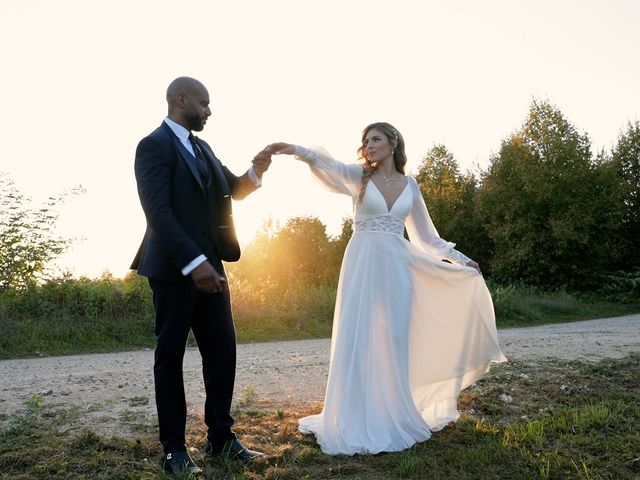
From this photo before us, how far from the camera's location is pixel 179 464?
4156 millimetres

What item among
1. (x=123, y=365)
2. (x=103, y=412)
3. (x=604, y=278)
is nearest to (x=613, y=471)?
(x=103, y=412)

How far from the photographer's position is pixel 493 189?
34.8 m

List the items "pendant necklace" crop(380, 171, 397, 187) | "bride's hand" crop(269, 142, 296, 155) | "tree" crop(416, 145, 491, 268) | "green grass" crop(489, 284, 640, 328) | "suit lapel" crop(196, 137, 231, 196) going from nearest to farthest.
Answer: "suit lapel" crop(196, 137, 231, 196) < "bride's hand" crop(269, 142, 296, 155) < "pendant necklace" crop(380, 171, 397, 187) < "green grass" crop(489, 284, 640, 328) < "tree" crop(416, 145, 491, 268)

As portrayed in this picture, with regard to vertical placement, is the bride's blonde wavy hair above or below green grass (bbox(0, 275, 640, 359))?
above

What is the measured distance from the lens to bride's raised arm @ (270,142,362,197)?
5414 millimetres

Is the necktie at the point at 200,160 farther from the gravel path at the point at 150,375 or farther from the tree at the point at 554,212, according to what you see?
the tree at the point at 554,212

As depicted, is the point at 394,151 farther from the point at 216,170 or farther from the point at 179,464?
the point at 179,464

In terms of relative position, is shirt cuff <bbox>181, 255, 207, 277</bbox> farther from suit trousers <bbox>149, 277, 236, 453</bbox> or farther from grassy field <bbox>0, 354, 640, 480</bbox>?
grassy field <bbox>0, 354, 640, 480</bbox>

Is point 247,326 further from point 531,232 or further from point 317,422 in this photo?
point 531,232

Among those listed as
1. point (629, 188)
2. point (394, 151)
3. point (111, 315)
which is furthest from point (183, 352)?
point (629, 188)

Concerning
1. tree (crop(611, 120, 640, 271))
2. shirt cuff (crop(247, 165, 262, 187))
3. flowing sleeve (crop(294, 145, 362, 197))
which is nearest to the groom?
shirt cuff (crop(247, 165, 262, 187))

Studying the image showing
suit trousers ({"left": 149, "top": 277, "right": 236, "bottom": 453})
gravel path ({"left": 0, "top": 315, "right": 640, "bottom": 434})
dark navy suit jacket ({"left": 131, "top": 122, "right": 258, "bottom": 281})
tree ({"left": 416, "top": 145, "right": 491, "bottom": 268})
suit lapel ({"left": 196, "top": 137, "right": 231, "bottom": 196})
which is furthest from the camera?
tree ({"left": 416, "top": 145, "right": 491, "bottom": 268})

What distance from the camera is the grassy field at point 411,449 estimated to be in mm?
4207

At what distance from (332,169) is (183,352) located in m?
1.98
